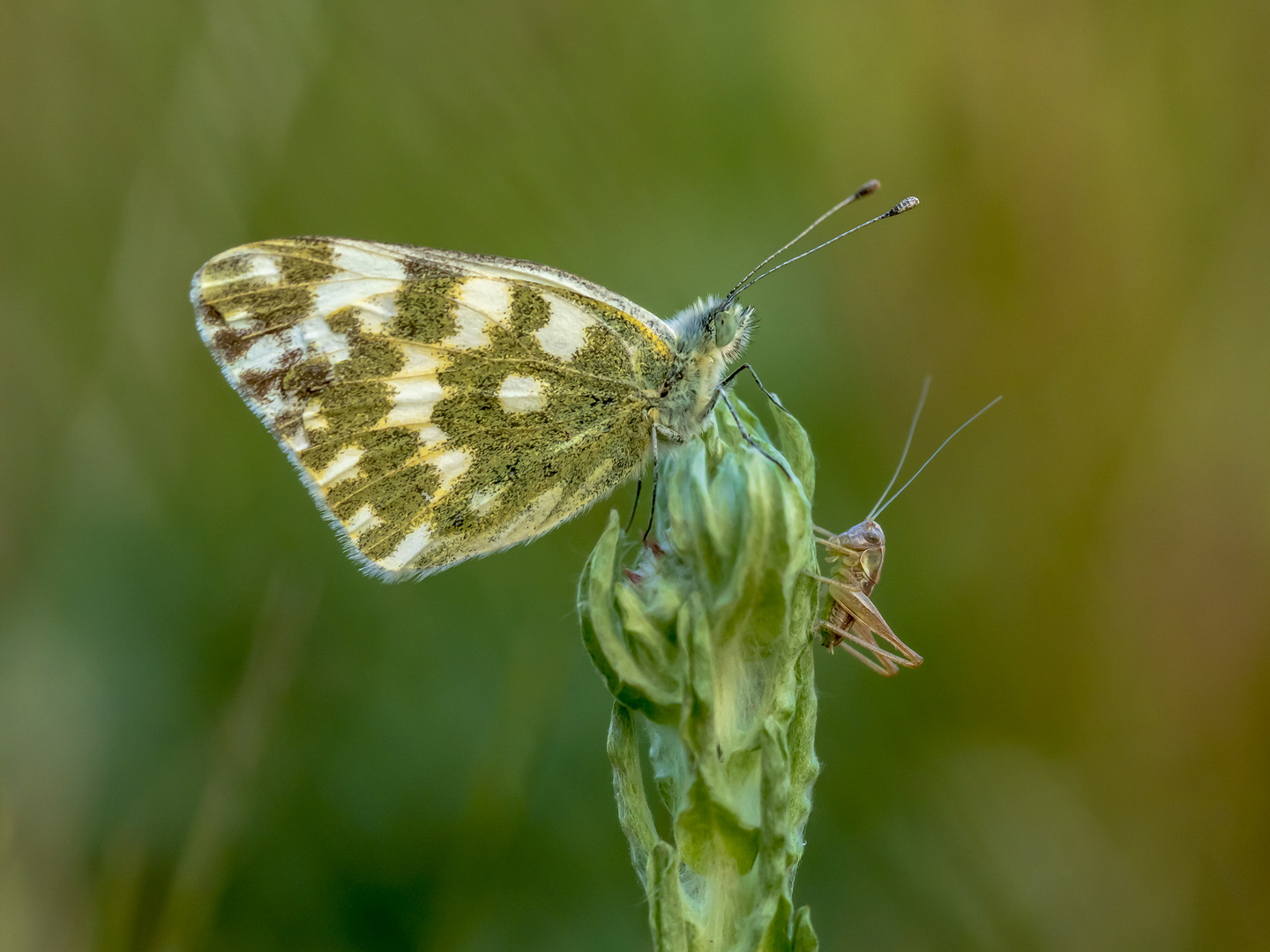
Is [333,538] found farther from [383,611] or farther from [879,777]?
[879,777]

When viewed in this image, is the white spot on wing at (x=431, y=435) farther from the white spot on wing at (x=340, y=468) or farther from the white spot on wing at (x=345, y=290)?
the white spot on wing at (x=345, y=290)

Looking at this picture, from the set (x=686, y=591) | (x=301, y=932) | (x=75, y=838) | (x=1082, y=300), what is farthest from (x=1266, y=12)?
(x=75, y=838)

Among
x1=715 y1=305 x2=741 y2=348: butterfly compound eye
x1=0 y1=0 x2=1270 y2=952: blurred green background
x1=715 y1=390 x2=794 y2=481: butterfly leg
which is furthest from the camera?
x1=0 y1=0 x2=1270 y2=952: blurred green background

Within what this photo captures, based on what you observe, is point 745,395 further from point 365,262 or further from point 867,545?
point 365,262

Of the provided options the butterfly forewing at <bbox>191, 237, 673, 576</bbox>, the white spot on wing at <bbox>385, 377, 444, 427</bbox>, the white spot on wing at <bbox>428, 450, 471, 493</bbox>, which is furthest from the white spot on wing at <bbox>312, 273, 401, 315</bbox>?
the white spot on wing at <bbox>428, 450, 471, 493</bbox>

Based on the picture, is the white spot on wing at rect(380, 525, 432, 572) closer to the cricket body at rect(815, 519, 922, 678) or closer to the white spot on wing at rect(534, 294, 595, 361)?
the white spot on wing at rect(534, 294, 595, 361)

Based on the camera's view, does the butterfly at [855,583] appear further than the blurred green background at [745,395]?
No

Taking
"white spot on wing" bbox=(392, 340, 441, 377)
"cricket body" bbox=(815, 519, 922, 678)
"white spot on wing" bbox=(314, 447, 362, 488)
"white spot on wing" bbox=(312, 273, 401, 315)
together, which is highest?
"white spot on wing" bbox=(312, 273, 401, 315)

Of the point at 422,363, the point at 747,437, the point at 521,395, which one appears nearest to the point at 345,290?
the point at 422,363

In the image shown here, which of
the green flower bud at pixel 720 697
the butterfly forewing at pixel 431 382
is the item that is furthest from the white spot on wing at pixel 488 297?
the green flower bud at pixel 720 697
